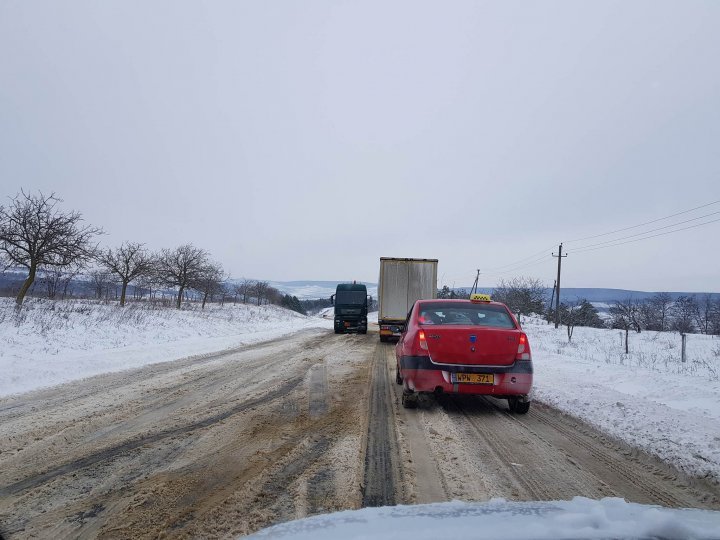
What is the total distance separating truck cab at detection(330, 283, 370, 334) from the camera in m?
23.1

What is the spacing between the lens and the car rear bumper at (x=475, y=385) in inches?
224

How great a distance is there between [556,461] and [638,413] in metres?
2.47

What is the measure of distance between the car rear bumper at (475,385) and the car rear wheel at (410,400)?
204mm

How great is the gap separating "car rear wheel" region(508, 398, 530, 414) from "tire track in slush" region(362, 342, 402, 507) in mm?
1747

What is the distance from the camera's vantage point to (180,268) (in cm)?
3969

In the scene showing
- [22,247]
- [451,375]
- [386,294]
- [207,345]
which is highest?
[22,247]

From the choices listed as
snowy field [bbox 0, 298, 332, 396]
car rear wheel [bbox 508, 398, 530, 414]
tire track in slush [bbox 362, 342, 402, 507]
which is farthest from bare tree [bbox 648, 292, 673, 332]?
tire track in slush [bbox 362, 342, 402, 507]

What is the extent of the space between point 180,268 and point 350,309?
922 inches

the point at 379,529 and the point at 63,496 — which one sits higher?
the point at 379,529

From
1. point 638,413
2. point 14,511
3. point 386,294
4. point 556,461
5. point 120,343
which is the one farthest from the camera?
point 386,294

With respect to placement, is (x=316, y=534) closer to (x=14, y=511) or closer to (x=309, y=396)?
(x=14, y=511)

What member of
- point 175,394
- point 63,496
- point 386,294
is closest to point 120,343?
point 175,394

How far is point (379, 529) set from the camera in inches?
62.4

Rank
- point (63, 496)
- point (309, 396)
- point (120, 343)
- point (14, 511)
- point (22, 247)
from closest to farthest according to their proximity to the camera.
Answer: point (14, 511)
point (63, 496)
point (309, 396)
point (120, 343)
point (22, 247)
